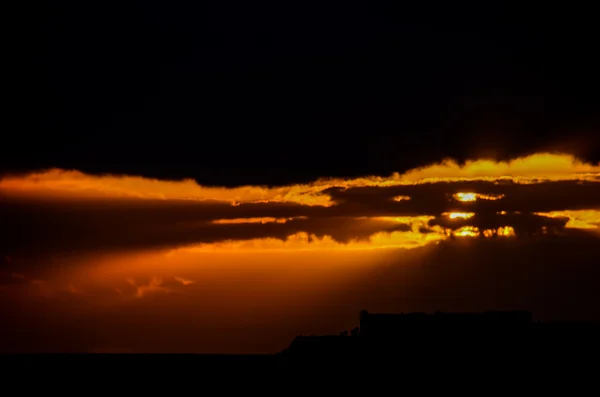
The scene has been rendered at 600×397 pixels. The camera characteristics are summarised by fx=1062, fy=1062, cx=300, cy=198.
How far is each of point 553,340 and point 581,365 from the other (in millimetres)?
3651

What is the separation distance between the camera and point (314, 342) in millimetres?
67812

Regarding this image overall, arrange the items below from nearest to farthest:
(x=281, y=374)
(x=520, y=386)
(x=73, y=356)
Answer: (x=520, y=386)
(x=281, y=374)
(x=73, y=356)

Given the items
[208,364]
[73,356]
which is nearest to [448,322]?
[208,364]

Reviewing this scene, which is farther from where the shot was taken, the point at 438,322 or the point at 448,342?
the point at 438,322

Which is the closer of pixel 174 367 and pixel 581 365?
pixel 581 365

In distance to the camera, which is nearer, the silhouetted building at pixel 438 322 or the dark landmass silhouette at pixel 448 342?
the dark landmass silhouette at pixel 448 342

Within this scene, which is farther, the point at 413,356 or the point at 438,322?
the point at 438,322

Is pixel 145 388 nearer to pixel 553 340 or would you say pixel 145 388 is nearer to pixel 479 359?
pixel 479 359

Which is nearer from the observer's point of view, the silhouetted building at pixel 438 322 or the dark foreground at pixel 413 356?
the dark foreground at pixel 413 356

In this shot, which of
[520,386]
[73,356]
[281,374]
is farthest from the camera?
[73,356]

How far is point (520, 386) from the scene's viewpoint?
57.7 meters

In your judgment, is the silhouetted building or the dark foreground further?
the silhouetted building

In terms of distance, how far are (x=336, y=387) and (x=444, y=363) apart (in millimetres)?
6629

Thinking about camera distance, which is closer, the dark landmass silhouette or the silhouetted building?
the dark landmass silhouette
